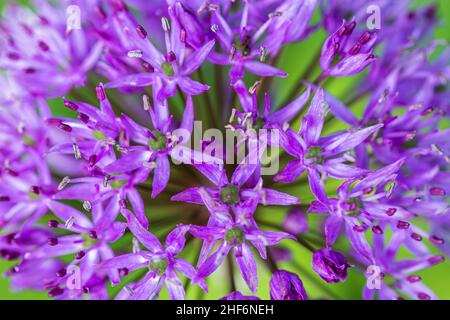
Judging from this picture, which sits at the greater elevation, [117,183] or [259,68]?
[259,68]

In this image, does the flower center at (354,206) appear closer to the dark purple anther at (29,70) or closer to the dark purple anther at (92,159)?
the dark purple anther at (92,159)

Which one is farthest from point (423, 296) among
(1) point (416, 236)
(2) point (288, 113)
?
(2) point (288, 113)

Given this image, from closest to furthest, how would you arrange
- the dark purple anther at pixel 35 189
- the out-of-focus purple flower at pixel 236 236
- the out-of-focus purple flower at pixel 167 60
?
the out-of-focus purple flower at pixel 236 236 → the out-of-focus purple flower at pixel 167 60 → the dark purple anther at pixel 35 189

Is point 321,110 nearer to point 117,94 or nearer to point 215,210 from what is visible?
point 215,210

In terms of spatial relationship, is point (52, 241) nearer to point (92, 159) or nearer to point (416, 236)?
point (92, 159)

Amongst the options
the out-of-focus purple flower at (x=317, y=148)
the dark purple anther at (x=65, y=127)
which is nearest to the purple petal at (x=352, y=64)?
the out-of-focus purple flower at (x=317, y=148)

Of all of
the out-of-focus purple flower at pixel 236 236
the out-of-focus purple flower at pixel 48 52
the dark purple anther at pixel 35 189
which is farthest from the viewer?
the out-of-focus purple flower at pixel 48 52

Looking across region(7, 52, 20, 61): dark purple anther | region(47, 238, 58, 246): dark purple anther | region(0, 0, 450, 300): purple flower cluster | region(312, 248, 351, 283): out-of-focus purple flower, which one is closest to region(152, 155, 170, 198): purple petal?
region(0, 0, 450, 300): purple flower cluster
